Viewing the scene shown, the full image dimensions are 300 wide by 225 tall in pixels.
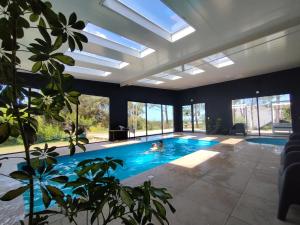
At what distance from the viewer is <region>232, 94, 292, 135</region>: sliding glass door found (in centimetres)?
848

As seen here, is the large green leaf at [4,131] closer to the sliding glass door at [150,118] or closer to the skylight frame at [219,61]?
the skylight frame at [219,61]

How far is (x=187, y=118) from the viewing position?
1256cm

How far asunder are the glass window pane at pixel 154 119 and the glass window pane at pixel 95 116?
10.2 feet

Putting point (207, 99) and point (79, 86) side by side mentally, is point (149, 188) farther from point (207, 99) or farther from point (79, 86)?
point (207, 99)

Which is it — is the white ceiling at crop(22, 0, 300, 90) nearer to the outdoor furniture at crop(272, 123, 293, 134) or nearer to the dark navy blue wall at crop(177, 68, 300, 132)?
the dark navy blue wall at crop(177, 68, 300, 132)

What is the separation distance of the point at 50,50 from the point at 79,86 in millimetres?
7970

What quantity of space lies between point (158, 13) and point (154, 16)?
0.35ft

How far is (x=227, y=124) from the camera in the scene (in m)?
10.2

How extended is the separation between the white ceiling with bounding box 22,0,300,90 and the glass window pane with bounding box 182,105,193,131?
604cm

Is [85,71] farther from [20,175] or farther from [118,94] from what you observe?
[20,175]

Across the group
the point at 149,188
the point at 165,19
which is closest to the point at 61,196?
the point at 149,188

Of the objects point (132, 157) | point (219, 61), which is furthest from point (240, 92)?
point (132, 157)

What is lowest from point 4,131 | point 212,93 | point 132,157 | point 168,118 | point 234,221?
point 132,157

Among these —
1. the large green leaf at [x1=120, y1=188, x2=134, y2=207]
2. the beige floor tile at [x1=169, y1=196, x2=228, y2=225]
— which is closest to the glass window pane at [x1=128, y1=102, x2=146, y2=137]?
the beige floor tile at [x1=169, y1=196, x2=228, y2=225]
